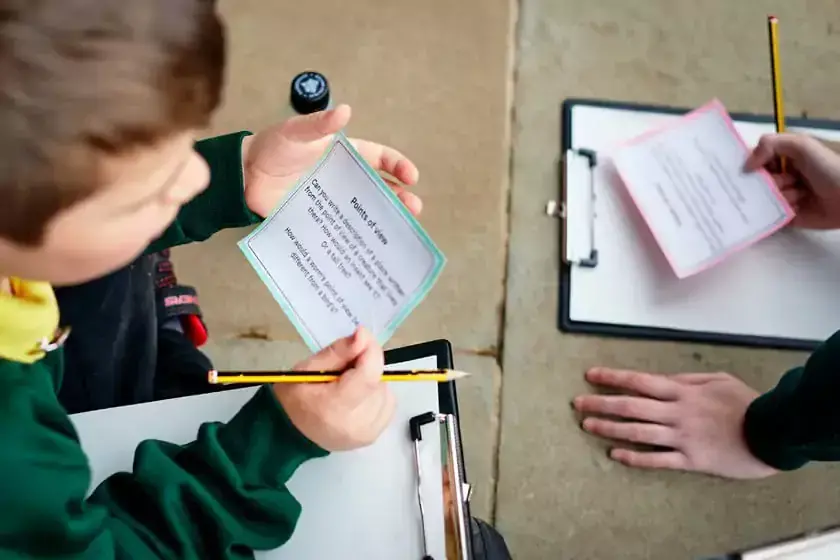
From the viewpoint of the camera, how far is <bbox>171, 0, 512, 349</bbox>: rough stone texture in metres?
1.01

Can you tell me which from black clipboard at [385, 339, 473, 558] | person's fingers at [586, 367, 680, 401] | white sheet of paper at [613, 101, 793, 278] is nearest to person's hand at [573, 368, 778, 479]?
person's fingers at [586, 367, 680, 401]

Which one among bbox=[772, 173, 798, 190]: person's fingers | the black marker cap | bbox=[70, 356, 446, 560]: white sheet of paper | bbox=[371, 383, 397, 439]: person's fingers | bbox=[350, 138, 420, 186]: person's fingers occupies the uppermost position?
the black marker cap

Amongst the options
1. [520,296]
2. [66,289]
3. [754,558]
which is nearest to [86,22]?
[66,289]

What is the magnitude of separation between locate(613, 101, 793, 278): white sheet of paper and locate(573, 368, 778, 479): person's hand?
6.1 inches

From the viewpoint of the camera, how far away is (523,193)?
107 cm

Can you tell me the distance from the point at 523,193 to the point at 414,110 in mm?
203

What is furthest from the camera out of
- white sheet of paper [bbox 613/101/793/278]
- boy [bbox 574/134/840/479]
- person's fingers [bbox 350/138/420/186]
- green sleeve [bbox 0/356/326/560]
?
white sheet of paper [bbox 613/101/793/278]

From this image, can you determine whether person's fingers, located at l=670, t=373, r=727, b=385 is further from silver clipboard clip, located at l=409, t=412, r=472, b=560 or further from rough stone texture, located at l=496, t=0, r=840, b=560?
silver clipboard clip, located at l=409, t=412, r=472, b=560

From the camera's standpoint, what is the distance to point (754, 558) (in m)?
0.62

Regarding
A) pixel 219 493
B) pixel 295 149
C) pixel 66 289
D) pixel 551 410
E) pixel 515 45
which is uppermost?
pixel 515 45

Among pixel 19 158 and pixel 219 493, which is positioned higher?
pixel 19 158

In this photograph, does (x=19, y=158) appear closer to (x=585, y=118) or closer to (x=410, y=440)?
(x=410, y=440)

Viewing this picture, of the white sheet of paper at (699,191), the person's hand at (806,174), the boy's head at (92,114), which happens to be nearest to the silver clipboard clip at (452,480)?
the boy's head at (92,114)

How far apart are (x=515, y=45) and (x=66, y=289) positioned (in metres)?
0.77
